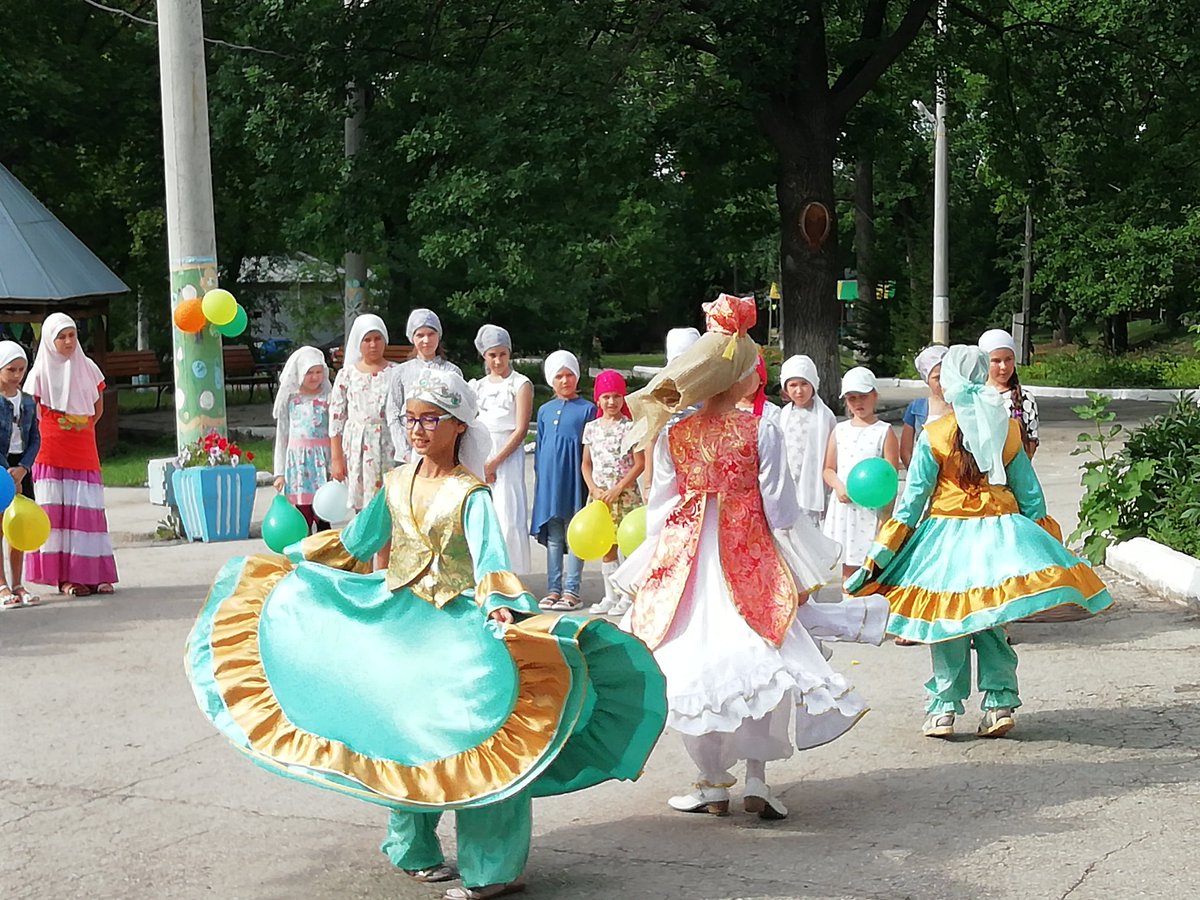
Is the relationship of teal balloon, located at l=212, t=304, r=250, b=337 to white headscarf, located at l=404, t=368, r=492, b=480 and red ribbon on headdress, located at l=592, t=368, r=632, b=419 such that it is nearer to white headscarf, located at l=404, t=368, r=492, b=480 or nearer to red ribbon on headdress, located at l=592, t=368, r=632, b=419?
red ribbon on headdress, located at l=592, t=368, r=632, b=419

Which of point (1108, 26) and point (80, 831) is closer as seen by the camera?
point (80, 831)

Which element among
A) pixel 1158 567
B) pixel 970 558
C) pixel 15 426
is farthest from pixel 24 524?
pixel 1158 567

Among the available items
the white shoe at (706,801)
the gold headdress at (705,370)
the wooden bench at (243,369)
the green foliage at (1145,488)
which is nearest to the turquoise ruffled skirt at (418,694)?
the white shoe at (706,801)

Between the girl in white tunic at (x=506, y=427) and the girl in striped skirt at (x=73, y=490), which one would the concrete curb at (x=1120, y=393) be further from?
the girl in striped skirt at (x=73, y=490)

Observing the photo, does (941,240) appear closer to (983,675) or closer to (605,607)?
(605,607)

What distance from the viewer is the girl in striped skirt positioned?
11570 millimetres

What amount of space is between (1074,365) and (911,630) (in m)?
33.6

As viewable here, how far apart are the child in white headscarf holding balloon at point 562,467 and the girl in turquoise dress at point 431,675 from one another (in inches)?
207

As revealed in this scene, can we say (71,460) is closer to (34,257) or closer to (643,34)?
(34,257)

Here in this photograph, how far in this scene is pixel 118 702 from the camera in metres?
8.37

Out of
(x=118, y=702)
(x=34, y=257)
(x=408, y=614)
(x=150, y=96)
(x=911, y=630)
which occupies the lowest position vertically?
(x=118, y=702)

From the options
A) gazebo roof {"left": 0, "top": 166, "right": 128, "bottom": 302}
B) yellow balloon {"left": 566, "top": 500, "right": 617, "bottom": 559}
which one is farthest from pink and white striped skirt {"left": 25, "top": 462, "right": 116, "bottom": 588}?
gazebo roof {"left": 0, "top": 166, "right": 128, "bottom": 302}

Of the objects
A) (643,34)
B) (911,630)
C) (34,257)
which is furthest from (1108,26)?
(911,630)

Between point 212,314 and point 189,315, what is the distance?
2.50 feet
